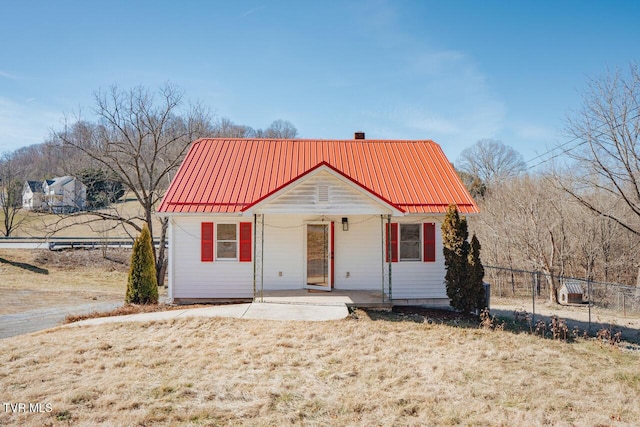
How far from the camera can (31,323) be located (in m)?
12.1

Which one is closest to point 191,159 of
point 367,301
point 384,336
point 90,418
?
point 367,301

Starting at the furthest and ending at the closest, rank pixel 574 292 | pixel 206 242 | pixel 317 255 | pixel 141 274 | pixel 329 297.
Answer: pixel 574 292 → pixel 317 255 → pixel 206 242 → pixel 141 274 → pixel 329 297

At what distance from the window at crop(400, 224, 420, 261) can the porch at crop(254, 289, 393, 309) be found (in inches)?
60.0

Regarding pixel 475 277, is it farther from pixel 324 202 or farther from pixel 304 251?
pixel 304 251

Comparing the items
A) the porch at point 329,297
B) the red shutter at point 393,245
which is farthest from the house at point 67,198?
the red shutter at point 393,245

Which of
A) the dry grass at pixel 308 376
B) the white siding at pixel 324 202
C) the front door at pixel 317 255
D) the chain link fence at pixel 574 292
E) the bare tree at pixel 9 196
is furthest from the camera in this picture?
the bare tree at pixel 9 196

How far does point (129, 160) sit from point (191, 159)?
31.2ft

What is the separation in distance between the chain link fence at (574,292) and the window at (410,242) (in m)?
2.67

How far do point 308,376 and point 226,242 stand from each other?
730 cm

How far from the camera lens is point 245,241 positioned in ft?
44.3

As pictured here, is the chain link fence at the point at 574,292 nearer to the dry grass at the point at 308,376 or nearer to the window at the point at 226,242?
the dry grass at the point at 308,376

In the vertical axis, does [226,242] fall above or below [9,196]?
below

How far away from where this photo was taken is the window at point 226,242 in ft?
44.5

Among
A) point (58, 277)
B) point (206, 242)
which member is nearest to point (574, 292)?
point (206, 242)
